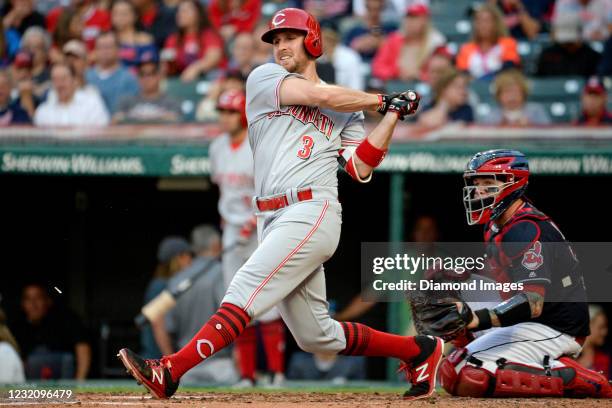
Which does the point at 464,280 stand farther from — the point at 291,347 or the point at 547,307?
the point at 291,347

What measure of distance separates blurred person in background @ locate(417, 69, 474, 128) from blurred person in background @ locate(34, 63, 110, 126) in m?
2.63

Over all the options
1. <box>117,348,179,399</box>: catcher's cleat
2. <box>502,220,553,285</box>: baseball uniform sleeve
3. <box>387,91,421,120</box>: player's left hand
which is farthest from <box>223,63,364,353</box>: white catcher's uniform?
<box>502,220,553,285</box>: baseball uniform sleeve

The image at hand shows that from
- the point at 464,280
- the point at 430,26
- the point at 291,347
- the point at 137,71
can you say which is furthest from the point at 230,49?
the point at 464,280

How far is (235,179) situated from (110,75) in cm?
235

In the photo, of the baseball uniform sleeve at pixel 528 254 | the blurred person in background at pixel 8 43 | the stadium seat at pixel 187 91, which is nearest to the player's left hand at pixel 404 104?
the baseball uniform sleeve at pixel 528 254

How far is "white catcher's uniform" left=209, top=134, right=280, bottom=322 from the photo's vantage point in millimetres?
7680

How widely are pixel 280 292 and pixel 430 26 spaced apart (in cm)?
561

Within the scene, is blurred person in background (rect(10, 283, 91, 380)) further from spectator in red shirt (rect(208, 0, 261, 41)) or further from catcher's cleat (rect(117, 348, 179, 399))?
catcher's cleat (rect(117, 348, 179, 399))

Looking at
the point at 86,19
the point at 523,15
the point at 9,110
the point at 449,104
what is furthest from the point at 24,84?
the point at 523,15

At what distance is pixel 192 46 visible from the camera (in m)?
9.98

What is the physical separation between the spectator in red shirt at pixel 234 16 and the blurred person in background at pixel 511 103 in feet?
8.30

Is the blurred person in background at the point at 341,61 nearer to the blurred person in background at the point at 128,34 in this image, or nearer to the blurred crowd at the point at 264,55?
the blurred crowd at the point at 264,55

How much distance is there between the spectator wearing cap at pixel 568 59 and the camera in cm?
927

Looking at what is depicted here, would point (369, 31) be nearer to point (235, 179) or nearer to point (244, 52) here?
point (244, 52)
